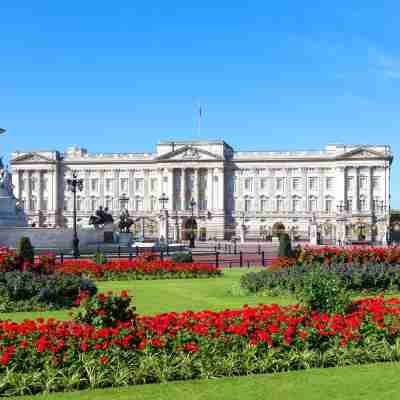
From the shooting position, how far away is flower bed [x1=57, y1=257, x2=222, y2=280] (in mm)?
29000

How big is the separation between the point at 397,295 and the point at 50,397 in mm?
14477

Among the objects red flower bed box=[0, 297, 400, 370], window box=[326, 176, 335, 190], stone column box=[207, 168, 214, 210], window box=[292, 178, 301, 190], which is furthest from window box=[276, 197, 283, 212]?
red flower bed box=[0, 297, 400, 370]

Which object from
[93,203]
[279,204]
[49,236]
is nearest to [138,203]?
[93,203]

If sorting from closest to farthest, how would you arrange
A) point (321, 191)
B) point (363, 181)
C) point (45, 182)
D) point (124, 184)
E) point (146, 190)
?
point (363, 181) < point (321, 191) < point (146, 190) < point (45, 182) < point (124, 184)

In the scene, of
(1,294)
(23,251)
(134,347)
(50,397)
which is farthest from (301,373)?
(23,251)

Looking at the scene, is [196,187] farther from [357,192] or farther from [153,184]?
[357,192]

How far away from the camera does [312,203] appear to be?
111875 millimetres

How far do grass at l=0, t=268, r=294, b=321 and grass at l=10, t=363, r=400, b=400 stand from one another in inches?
277

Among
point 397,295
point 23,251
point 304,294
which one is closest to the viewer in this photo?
point 304,294

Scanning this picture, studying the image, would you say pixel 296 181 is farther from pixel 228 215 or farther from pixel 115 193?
pixel 115 193

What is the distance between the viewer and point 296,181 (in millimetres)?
112500

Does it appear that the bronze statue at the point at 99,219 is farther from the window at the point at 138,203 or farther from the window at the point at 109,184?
the window at the point at 109,184

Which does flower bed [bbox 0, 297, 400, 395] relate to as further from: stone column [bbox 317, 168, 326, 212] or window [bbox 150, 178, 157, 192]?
window [bbox 150, 178, 157, 192]

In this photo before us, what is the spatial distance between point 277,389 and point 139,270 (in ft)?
65.9
